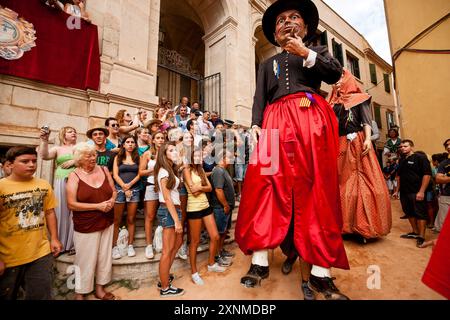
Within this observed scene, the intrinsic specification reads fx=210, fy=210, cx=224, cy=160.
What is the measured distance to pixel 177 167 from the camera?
2.96 m

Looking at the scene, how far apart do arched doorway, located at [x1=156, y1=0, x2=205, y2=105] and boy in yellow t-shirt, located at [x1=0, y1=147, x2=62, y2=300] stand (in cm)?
788

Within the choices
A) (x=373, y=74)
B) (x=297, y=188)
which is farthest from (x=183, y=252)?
(x=373, y=74)

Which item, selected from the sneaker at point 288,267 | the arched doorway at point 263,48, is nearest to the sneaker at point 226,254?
the sneaker at point 288,267

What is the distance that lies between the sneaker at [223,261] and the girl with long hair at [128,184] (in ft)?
4.10

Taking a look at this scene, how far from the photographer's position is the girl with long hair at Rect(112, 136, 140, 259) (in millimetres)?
3275

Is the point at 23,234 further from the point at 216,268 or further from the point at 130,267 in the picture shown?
the point at 216,268

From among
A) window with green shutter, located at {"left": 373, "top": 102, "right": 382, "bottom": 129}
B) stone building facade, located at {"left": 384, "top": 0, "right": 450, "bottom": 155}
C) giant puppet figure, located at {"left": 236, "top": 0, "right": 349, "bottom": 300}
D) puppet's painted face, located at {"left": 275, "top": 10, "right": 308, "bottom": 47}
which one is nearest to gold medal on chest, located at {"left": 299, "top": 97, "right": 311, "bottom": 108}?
giant puppet figure, located at {"left": 236, "top": 0, "right": 349, "bottom": 300}

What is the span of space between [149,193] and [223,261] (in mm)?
1577

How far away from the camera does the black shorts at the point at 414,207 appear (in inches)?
148

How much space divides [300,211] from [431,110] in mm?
7723

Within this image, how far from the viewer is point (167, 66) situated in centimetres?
886

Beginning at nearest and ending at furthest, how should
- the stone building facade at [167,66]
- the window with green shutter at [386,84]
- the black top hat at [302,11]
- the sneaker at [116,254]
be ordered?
the black top hat at [302,11]
the sneaker at [116,254]
the stone building facade at [167,66]
the window with green shutter at [386,84]

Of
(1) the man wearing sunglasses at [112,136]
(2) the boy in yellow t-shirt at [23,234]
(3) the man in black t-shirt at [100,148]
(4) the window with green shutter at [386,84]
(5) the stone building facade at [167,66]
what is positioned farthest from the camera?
(4) the window with green shutter at [386,84]

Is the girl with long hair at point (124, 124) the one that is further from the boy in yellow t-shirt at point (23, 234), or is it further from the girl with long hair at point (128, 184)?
the boy in yellow t-shirt at point (23, 234)
